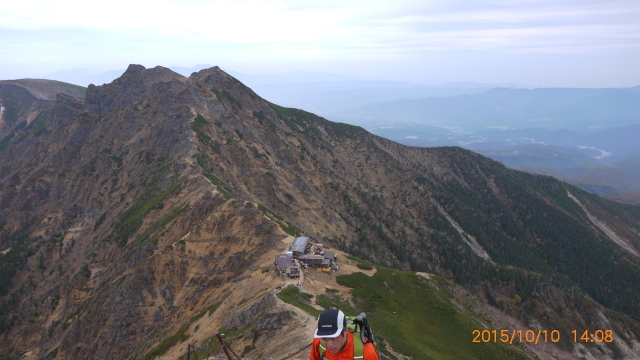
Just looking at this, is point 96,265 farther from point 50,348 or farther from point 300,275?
point 300,275

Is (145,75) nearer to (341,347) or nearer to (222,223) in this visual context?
(222,223)

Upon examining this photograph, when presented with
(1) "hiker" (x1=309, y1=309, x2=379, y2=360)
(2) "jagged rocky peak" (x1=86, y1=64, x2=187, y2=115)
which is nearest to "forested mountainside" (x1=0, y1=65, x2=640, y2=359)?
(2) "jagged rocky peak" (x1=86, y1=64, x2=187, y2=115)

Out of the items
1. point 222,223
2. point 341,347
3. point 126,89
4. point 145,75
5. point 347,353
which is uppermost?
point 145,75

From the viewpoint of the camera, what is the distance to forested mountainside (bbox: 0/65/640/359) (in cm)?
5859

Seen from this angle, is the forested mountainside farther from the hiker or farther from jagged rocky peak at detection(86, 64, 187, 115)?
the hiker

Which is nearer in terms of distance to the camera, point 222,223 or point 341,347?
point 341,347

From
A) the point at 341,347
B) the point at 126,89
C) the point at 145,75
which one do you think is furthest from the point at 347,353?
the point at 145,75

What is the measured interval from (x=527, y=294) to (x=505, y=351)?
57.0m

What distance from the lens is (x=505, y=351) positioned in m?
50.9

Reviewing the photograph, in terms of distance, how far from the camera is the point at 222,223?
6269cm


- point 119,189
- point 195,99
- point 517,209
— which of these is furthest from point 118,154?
point 517,209

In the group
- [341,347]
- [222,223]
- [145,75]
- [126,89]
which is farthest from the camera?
[145,75]

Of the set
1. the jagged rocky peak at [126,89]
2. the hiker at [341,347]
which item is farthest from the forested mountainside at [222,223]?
the hiker at [341,347]

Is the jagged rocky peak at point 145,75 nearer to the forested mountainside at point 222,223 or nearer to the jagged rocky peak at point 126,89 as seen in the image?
the jagged rocky peak at point 126,89
